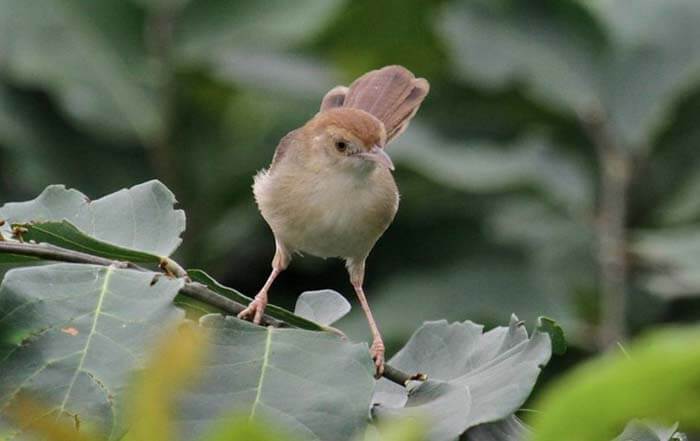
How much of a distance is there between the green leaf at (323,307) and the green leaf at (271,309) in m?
0.11

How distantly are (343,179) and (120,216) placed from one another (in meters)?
1.70

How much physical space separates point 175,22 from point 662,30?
2.54 meters

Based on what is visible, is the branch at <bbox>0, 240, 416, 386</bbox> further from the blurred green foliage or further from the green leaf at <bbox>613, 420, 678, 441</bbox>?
the blurred green foliage

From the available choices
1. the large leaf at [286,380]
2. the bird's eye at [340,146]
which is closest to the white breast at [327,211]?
the bird's eye at [340,146]

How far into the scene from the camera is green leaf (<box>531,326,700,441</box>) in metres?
0.77

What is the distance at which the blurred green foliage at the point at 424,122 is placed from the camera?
22.5ft

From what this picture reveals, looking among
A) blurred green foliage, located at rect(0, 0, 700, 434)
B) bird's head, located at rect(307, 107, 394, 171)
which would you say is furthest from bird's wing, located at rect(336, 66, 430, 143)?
blurred green foliage, located at rect(0, 0, 700, 434)

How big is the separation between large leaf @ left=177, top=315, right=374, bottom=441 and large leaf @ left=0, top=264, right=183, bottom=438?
0.08 m

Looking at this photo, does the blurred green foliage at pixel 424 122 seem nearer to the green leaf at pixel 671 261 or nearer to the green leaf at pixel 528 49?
the green leaf at pixel 528 49

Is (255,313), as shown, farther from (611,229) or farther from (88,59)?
(88,59)

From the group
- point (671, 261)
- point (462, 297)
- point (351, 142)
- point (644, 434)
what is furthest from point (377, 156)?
point (462, 297)

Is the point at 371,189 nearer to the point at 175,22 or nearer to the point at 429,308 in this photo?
the point at 429,308

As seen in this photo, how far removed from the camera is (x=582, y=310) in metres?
6.84

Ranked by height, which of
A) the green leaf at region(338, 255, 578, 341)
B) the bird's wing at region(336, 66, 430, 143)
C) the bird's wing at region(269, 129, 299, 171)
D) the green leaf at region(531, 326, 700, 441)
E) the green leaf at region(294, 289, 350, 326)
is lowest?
the green leaf at region(338, 255, 578, 341)
